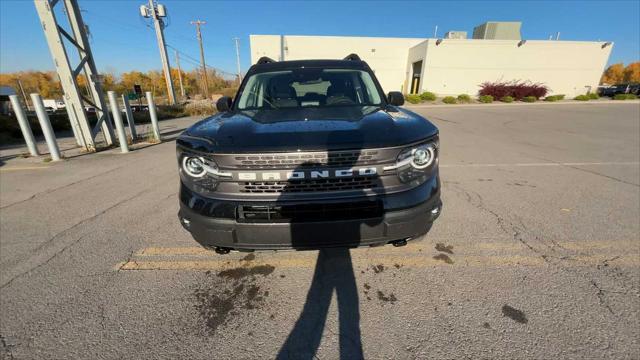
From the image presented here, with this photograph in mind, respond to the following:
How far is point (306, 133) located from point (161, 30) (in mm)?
34429

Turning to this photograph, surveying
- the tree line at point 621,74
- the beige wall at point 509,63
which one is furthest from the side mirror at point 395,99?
the tree line at point 621,74

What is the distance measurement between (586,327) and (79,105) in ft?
33.3

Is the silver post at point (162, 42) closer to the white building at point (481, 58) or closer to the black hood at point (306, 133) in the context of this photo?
the white building at point (481, 58)

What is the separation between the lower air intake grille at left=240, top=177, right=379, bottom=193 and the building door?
33951mm

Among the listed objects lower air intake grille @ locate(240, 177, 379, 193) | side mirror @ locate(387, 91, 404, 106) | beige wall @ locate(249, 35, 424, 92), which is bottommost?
lower air intake grille @ locate(240, 177, 379, 193)

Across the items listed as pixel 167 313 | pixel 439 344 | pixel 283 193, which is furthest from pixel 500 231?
pixel 167 313

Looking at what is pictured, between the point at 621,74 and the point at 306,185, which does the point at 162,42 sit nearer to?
the point at 306,185

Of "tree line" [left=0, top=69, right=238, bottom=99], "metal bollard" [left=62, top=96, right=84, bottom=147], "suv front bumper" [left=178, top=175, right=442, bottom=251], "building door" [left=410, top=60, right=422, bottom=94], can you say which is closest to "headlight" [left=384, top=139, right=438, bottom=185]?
"suv front bumper" [left=178, top=175, right=442, bottom=251]

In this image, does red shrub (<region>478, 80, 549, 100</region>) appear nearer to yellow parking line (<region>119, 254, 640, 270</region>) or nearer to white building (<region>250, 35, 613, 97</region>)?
white building (<region>250, 35, 613, 97</region>)

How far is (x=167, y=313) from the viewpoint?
2002mm

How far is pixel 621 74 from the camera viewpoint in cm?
9106

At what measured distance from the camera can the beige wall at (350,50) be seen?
31.0m

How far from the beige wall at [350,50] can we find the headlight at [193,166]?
105ft

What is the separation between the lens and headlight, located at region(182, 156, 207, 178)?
187cm
